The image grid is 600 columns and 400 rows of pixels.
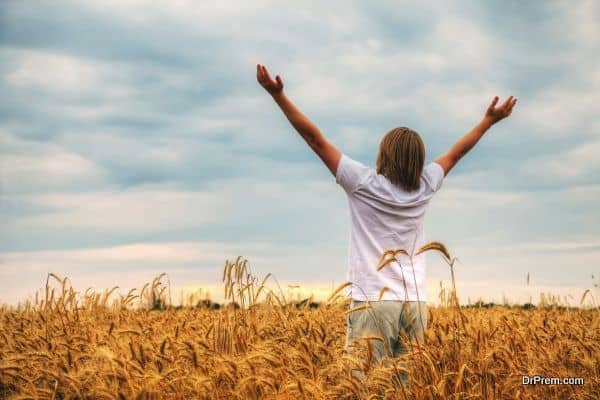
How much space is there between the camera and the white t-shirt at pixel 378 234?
444 cm

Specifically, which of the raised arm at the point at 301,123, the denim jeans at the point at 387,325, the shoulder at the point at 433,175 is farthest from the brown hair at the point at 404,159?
the denim jeans at the point at 387,325

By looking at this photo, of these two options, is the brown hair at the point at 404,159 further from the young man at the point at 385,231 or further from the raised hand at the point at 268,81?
the raised hand at the point at 268,81

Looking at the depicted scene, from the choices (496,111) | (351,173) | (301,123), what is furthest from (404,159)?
(496,111)

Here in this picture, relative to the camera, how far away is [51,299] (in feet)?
28.0

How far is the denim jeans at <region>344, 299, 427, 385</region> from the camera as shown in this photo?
439cm

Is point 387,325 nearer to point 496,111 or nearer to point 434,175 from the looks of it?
point 434,175

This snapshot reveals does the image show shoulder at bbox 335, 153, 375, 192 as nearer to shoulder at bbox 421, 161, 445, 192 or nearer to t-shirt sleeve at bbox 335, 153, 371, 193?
t-shirt sleeve at bbox 335, 153, 371, 193

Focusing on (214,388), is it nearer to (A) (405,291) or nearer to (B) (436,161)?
(A) (405,291)

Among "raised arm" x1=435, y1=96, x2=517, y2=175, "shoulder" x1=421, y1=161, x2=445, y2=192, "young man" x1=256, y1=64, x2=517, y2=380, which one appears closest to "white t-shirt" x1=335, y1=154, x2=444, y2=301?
"young man" x1=256, y1=64, x2=517, y2=380

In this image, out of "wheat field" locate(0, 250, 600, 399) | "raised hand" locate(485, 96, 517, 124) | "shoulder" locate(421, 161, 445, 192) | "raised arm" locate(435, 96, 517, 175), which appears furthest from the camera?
"raised hand" locate(485, 96, 517, 124)

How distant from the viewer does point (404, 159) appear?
15.2ft

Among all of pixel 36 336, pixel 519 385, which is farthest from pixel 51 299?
pixel 519 385

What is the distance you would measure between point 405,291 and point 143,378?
1941 millimetres

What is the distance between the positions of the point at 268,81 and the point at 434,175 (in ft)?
5.16
